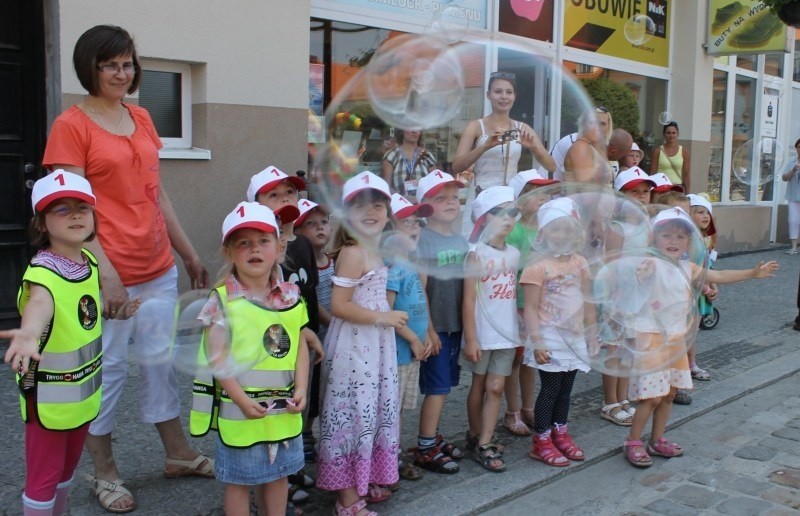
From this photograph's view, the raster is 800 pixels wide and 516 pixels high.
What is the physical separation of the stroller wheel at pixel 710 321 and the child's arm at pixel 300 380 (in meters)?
5.78

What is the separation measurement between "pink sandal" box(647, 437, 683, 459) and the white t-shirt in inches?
43.6

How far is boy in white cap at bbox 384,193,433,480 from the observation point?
3.83 meters

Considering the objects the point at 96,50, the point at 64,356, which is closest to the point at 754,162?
the point at 96,50

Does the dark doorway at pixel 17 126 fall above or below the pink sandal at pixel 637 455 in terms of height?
above

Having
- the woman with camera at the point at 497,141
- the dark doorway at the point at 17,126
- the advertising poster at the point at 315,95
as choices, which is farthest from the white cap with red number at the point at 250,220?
the advertising poster at the point at 315,95

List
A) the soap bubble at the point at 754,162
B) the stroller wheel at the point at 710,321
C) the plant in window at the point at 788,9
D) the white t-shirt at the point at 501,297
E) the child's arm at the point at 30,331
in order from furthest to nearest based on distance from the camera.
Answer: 1. the soap bubble at the point at 754,162
2. the stroller wheel at the point at 710,321
3. the plant in window at the point at 788,9
4. the white t-shirt at the point at 501,297
5. the child's arm at the point at 30,331

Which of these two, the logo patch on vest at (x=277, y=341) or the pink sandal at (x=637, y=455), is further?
the pink sandal at (x=637, y=455)

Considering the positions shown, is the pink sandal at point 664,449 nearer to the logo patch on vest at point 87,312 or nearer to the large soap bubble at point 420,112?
the large soap bubble at point 420,112

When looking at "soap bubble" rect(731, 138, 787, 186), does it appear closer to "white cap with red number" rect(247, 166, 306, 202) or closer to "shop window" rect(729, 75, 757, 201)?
"shop window" rect(729, 75, 757, 201)

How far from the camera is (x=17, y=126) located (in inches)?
239

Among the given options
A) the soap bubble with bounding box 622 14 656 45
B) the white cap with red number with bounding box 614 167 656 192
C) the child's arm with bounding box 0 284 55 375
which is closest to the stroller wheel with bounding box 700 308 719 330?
the white cap with red number with bounding box 614 167 656 192

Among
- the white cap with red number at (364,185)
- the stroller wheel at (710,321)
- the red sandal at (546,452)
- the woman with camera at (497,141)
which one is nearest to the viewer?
the white cap with red number at (364,185)

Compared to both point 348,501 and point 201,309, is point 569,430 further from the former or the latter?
point 201,309

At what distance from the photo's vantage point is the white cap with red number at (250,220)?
3.22m
